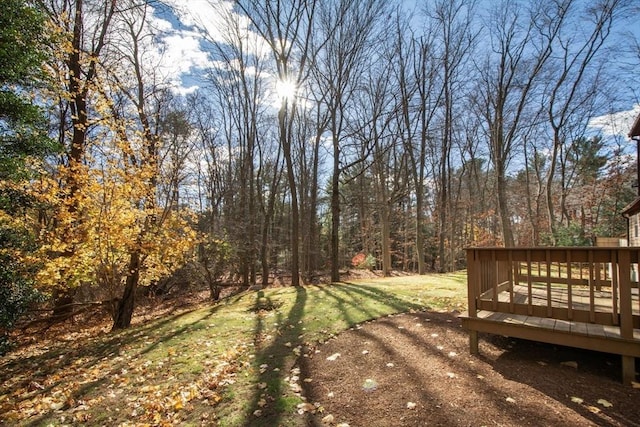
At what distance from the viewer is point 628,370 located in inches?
115

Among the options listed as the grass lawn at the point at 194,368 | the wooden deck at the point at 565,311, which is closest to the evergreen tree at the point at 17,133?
the grass lawn at the point at 194,368

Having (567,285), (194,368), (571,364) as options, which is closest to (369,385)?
(571,364)

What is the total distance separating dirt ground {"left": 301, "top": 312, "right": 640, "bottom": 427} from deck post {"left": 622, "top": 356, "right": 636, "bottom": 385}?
79 mm

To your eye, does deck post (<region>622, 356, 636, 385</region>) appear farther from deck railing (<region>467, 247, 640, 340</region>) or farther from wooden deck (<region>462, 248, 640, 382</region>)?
deck railing (<region>467, 247, 640, 340</region>)

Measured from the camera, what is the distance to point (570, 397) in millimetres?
2762

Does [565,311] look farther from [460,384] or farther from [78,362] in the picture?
[78,362]

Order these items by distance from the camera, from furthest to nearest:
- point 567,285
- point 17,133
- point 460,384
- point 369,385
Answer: point 17,133 → point 567,285 → point 369,385 → point 460,384

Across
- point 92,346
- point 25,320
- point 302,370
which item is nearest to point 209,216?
point 25,320

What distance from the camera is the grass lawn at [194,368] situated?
3.10m

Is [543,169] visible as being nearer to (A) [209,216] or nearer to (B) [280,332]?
(A) [209,216]

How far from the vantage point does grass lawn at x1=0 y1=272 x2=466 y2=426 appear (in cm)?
310

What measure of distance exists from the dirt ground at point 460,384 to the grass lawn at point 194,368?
0.42 meters

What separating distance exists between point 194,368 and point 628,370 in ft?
15.8

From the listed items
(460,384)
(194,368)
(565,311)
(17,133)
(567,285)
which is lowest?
(194,368)
